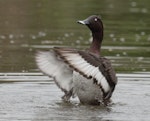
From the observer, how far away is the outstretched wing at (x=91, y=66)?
36.3ft

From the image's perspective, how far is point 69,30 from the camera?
856 inches

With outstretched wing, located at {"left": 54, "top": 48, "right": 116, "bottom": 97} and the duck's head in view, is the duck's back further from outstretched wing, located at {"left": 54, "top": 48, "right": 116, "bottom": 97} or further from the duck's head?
the duck's head

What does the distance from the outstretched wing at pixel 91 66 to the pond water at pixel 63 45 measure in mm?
423

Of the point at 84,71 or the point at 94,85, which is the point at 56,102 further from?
the point at 84,71

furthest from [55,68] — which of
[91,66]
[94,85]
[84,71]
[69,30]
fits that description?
[69,30]

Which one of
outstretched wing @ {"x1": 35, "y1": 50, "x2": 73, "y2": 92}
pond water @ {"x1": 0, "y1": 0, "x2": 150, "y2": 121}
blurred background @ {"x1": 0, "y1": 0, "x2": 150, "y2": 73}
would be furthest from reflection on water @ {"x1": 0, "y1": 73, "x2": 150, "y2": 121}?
blurred background @ {"x1": 0, "y1": 0, "x2": 150, "y2": 73}

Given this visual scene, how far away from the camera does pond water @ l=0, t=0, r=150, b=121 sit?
11.4 meters

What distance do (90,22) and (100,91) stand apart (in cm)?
117

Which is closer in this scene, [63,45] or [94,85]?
[94,85]

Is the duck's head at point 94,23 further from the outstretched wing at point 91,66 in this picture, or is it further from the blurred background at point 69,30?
the blurred background at point 69,30

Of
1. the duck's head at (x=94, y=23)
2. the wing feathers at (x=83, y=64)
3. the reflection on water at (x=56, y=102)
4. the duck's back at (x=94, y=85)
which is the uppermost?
the duck's head at (x=94, y=23)

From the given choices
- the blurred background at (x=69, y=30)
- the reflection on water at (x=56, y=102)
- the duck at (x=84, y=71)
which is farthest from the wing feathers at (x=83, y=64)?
the blurred background at (x=69, y=30)

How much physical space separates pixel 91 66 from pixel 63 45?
7.22 metres

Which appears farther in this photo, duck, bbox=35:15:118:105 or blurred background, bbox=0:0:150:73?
blurred background, bbox=0:0:150:73
